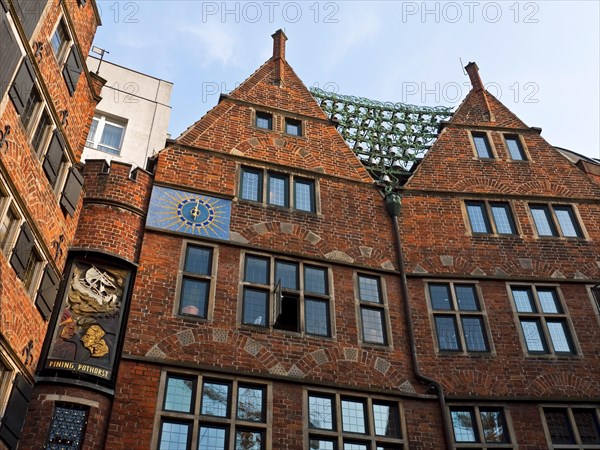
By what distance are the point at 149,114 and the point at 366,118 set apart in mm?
7280

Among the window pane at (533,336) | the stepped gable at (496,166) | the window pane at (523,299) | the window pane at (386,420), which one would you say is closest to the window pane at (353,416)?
the window pane at (386,420)

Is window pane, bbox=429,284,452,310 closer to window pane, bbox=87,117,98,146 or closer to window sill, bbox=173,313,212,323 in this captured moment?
window sill, bbox=173,313,212,323

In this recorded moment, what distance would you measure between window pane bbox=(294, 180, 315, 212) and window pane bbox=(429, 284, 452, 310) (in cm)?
360

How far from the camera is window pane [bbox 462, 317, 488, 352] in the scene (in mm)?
15531

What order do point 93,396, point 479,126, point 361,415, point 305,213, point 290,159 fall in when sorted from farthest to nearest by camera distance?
point 479,126, point 290,159, point 305,213, point 361,415, point 93,396

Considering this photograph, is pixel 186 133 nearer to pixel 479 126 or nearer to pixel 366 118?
pixel 366 118

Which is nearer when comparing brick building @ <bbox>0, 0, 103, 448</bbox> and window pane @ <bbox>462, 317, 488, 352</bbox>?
brick building @ <bbox>0, 0, 103, 448</bbox>

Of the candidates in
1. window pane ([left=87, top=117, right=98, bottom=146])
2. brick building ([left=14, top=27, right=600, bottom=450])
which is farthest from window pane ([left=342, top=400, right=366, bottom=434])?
window pane ([left=87, top=117, right=98, bottom=146])

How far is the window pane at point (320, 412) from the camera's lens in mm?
13438

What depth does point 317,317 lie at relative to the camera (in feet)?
49.9

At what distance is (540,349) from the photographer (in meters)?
15.7

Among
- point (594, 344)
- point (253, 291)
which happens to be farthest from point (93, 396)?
point (594, 344)

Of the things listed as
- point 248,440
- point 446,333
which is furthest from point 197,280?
point 446,333

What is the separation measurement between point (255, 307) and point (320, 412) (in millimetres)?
2681
